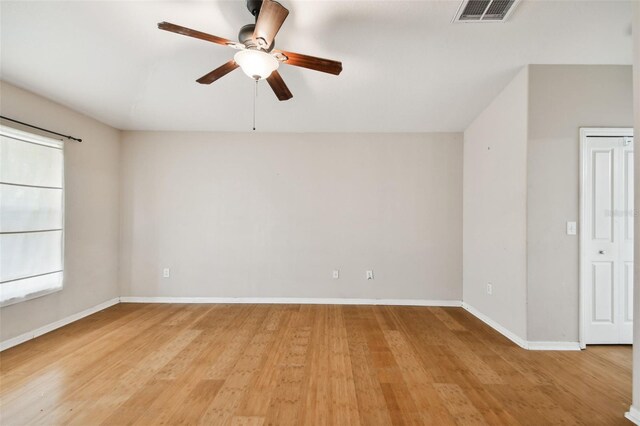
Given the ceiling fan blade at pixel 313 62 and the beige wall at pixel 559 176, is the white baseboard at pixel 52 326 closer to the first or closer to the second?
the ceiling fan blade at pixel 313 62

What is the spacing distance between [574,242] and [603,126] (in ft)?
3.71

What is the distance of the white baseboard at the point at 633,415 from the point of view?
1587 mm

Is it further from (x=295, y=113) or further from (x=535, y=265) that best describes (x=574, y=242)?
(x=295, y=113)

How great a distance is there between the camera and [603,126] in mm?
2480

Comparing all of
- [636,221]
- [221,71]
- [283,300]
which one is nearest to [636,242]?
[636,221]

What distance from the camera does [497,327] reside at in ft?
9.58

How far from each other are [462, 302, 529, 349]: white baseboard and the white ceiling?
2509 mm

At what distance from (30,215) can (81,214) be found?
1.89 ft

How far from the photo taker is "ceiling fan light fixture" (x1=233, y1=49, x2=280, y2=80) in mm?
1593

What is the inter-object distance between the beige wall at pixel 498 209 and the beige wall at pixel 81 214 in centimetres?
491

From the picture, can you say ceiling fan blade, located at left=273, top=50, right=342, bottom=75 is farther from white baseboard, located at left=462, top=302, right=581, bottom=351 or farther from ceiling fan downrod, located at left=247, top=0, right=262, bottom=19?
white baseboard, located at left=462, top=302, right=581, bottom=351

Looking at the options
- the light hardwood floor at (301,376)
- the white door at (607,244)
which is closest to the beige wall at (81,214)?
the light hardwood floor at (301,376)

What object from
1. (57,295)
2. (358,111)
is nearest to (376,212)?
(358,111)

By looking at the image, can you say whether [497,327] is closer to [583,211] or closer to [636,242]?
[583,211]
